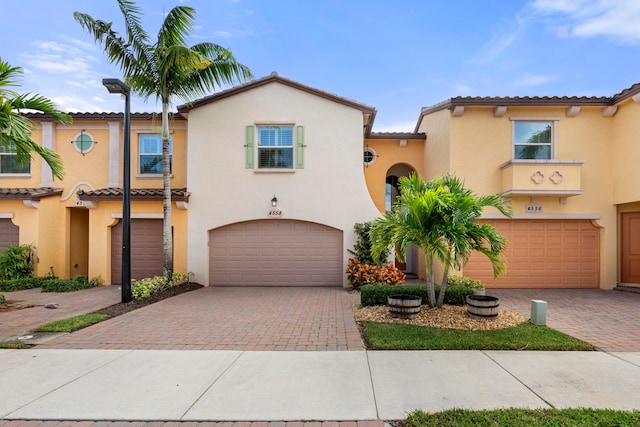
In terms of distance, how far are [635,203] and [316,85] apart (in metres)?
11.7

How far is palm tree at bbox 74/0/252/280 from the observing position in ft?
30.2

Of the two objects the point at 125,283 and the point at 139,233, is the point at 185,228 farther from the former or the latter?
the point at 125,283

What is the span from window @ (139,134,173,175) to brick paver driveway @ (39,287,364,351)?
5672 millimetres

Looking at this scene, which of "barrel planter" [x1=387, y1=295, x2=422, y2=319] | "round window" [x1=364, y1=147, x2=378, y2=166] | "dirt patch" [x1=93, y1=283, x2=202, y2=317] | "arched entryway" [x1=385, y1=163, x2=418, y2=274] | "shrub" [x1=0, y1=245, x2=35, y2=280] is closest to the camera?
"barrel planter" [x1=387, y1=295, x2=422, y2=319]

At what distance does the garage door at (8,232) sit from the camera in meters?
11.5

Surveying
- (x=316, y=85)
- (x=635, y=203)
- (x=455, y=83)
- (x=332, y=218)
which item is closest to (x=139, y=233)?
(x=332, y=218)

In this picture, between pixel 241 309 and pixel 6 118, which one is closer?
pixel 6 118

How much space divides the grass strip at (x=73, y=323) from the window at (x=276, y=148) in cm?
664

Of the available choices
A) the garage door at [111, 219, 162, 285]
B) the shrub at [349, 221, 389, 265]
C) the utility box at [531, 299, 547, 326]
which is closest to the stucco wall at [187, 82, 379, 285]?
the shrub at [349, 221, 389, 265]

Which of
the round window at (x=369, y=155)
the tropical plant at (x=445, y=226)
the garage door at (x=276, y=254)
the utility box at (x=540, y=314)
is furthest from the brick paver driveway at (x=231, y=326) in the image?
the round window at (x=369, y=155)

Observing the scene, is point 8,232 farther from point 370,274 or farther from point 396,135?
point 396,135

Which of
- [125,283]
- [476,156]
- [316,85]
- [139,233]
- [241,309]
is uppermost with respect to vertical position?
[316,85]

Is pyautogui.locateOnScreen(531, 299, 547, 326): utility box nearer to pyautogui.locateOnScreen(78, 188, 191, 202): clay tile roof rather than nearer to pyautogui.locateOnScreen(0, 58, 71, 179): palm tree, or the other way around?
pyautogui.locateOnScreen(78, 188, 191, 202): clay tile roof

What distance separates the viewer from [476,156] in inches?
440
